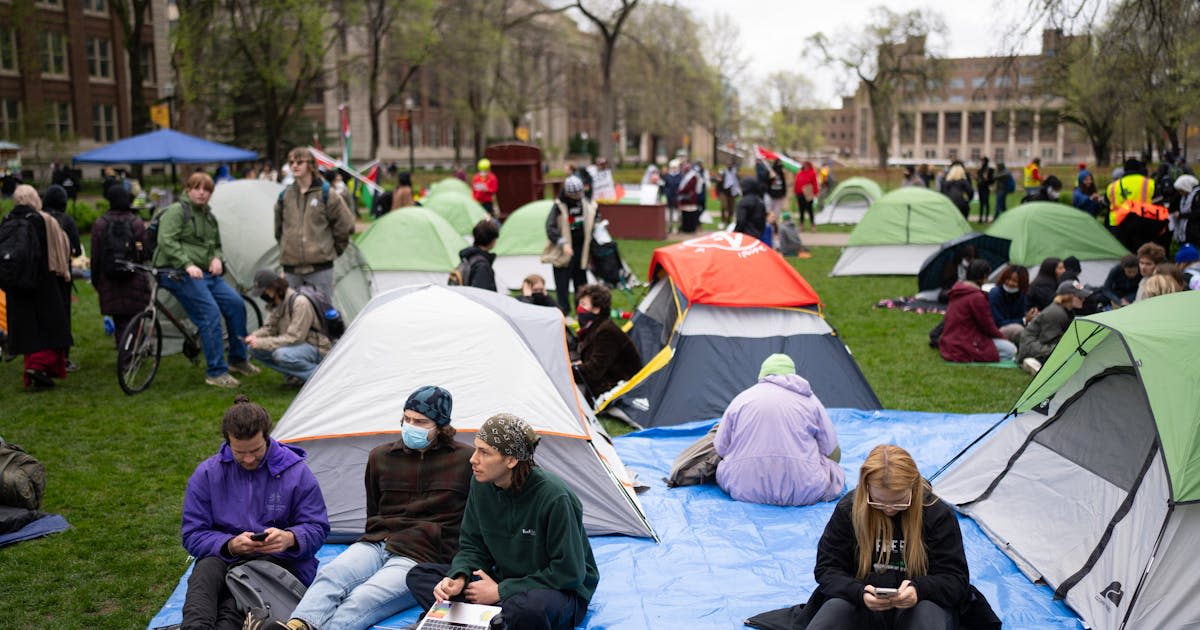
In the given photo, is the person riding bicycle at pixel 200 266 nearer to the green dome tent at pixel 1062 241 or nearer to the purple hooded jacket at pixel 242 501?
the purple hooded jacket at pixel 242 501

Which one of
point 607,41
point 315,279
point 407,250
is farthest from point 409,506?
point 607,41

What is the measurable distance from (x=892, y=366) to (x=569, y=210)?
382 centimetres

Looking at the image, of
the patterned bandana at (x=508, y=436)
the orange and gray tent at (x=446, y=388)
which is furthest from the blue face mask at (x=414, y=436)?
the orange and gray tent at (x=446, y=388)

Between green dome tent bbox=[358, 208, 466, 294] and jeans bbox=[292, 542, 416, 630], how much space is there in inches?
323

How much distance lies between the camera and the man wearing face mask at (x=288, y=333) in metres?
8.78

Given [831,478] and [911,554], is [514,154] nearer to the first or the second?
[831,478]

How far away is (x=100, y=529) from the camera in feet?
20.0

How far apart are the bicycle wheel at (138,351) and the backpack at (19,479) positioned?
9.28 feet

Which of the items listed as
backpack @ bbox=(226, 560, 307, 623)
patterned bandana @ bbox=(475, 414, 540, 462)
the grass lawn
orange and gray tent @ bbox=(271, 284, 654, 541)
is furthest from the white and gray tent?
backpack @ bbox=(226, 560, 307, 623)

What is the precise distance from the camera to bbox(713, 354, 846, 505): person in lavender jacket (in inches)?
251

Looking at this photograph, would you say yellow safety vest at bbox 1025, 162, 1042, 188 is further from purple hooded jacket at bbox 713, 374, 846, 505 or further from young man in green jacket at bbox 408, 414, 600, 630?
young man in green jacket at bbox 408, 414, 600, 630

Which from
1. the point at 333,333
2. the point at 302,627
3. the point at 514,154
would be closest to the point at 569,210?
the point at 333,333

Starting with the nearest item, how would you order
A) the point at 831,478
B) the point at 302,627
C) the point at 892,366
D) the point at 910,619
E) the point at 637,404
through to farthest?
the point at 910,619 → the point at 302,627 → the point at 831,478 → the point at 637,404 → the point at 892,366

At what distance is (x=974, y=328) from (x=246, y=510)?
26.1 ft
